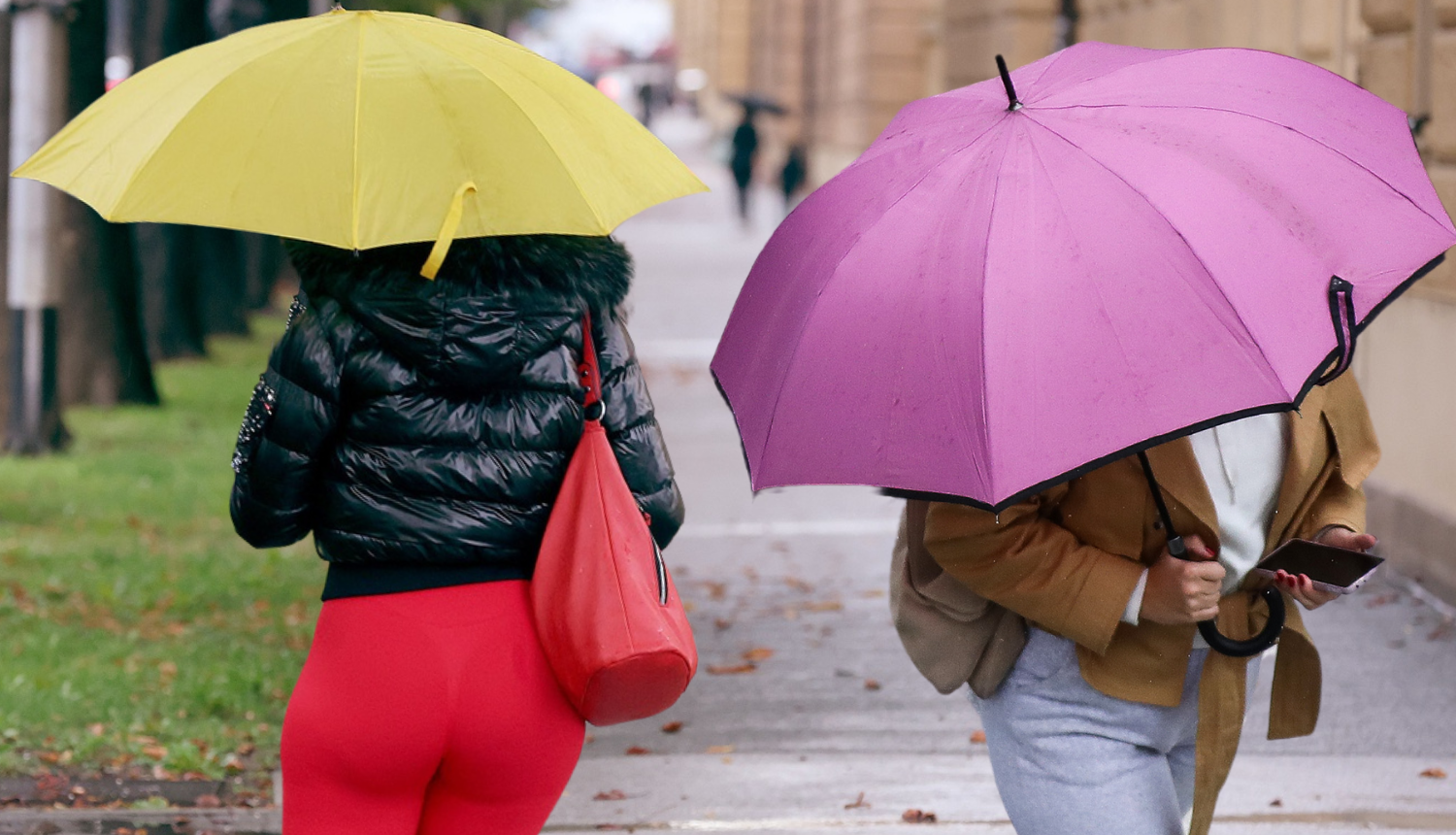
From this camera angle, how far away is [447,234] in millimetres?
2875

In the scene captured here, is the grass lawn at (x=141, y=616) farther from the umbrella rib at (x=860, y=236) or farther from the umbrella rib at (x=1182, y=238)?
the umbrella rib at (x=1182, y=238)

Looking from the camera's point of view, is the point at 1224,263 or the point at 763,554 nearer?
the point at 1224,263

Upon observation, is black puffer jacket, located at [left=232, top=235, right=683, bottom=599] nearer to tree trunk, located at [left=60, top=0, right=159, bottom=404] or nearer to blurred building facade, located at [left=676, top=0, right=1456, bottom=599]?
blurred building facade, located at [left=676, top=0, right=1456, bottom=599]

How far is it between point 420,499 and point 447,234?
0.43m

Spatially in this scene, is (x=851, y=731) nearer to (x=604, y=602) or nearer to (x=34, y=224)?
(x=604, y=602)

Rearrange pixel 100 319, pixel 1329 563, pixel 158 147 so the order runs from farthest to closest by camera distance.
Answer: pixel 100 319
pixel 158 147
pixel 1329 563

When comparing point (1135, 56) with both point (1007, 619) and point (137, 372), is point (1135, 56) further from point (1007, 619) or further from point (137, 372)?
point (137, 372)

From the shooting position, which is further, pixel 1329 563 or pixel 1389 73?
pixel 1389 73

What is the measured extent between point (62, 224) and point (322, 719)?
965cm

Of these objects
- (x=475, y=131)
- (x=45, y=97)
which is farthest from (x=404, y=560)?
(x=45, y=97)

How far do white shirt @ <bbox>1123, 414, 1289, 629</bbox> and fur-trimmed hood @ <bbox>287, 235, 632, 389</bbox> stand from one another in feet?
3.27

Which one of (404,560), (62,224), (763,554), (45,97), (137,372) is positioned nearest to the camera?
(404,560)

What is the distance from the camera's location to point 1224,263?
2.63 meters

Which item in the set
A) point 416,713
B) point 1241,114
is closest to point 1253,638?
point 1241,114
